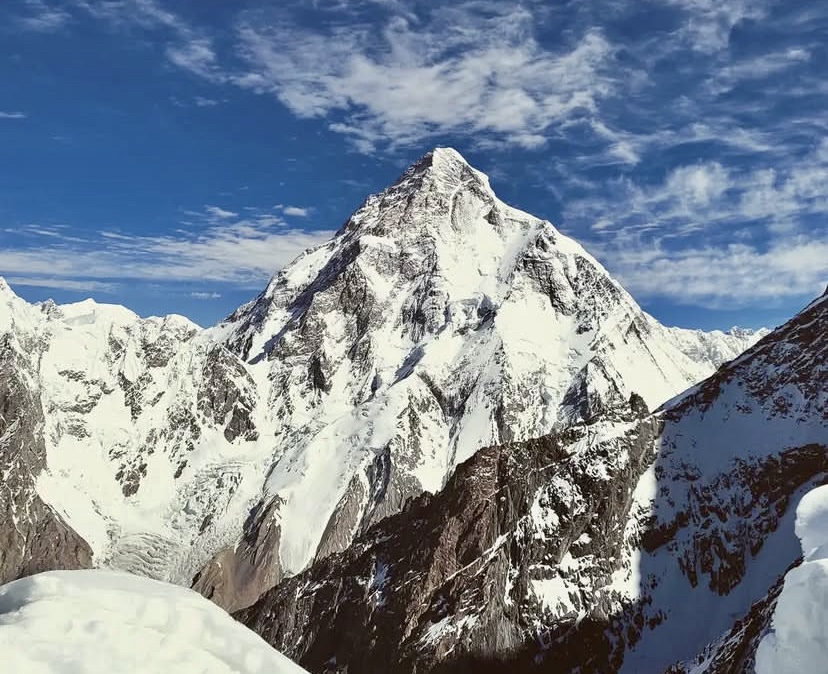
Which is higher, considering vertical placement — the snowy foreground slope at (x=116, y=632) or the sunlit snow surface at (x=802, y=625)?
the snowy foreground slope at (x=116, y=632)

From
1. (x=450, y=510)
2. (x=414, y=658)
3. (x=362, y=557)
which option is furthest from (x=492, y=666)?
(x=362, y=557)

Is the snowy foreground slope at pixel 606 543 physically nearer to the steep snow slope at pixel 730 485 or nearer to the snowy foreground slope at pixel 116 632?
the steep snow slope at pixel 730 485

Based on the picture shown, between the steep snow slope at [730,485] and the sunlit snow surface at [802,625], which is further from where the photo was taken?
the steep snow slope at [730,485]

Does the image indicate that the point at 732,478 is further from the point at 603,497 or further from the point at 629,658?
the point at 629,658

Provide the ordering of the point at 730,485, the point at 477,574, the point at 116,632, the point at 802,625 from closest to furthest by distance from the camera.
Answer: the point at 116,632 → the point at 802,625 → the point at 730,485 → the point at 477,574

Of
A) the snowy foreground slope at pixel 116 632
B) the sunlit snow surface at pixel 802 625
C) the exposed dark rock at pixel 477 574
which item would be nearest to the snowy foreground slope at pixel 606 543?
the exposed dark rock at pixel 477 574

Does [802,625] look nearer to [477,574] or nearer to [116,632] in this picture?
[116,632]

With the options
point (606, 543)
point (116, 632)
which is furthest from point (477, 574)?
point (116, 632)
